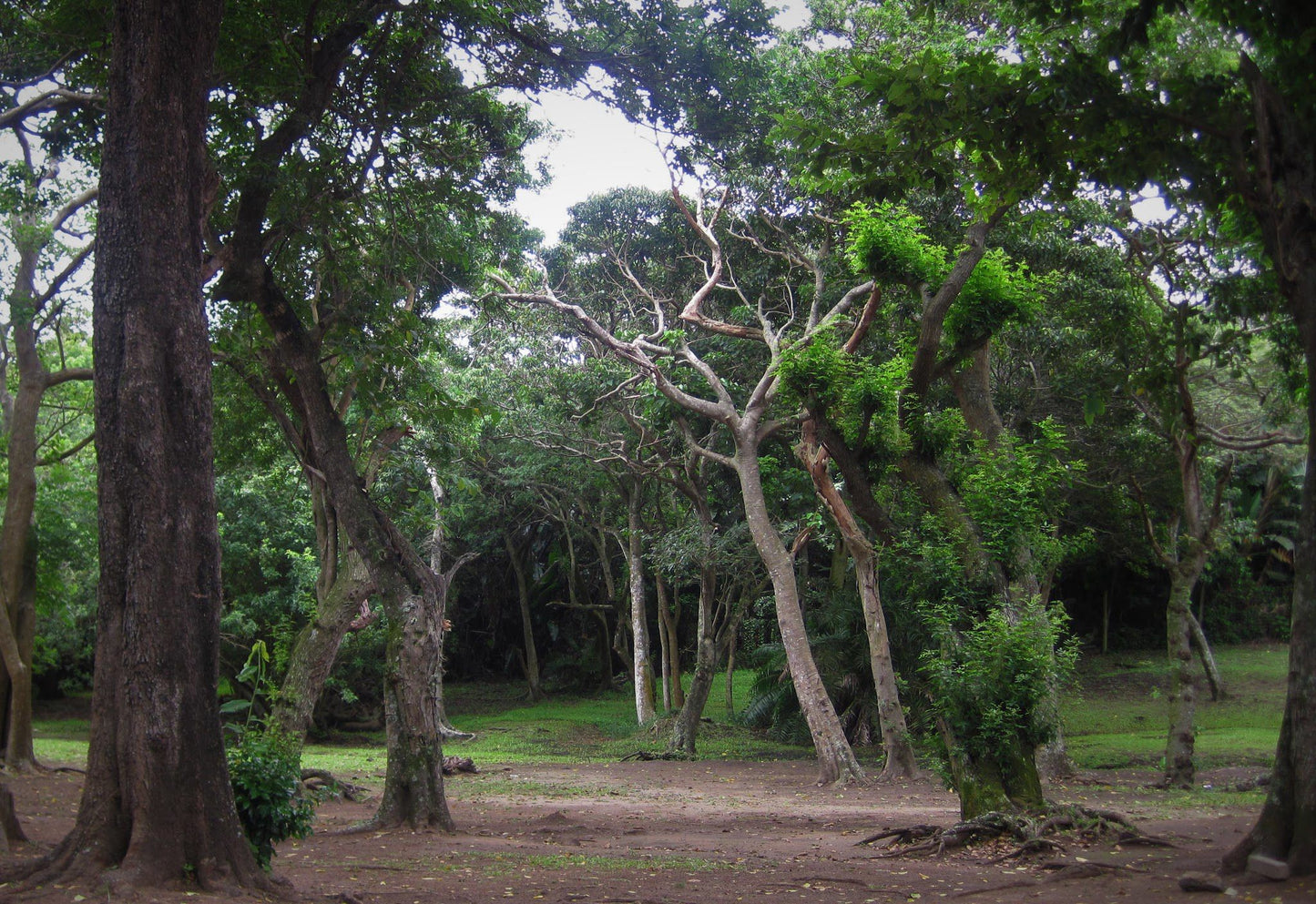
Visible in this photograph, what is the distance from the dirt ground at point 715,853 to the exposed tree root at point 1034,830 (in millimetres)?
112

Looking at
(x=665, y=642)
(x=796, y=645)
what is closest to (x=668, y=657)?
(x=665, y=642)

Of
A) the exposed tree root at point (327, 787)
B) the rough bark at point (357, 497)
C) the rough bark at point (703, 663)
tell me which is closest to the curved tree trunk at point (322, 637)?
the exposed tree root at point (327, 787)

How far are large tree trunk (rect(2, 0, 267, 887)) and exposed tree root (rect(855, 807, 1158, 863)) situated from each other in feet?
20.0

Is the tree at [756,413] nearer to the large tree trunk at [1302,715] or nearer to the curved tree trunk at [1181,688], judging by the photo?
the curved tree trunk at [1181,688]

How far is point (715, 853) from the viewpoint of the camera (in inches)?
385

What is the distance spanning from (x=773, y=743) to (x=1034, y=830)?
15.6 metres

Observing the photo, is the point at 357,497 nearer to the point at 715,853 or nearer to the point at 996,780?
the point at 715,853

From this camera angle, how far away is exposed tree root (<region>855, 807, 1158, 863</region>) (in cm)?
848

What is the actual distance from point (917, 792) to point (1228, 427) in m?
12.9

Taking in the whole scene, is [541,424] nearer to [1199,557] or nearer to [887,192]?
[1199,557]

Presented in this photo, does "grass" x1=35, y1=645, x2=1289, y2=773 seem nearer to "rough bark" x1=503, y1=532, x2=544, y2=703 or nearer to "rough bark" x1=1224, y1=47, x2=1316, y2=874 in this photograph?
"rough bark" x1=503, y1=532, x2=544, y2=703

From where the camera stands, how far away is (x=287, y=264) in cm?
1287

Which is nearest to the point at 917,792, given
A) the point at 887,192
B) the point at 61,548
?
the point at 887,192

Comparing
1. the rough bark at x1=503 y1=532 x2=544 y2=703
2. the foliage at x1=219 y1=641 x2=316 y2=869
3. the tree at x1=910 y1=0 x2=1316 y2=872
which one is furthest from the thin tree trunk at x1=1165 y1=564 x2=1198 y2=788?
the rough bark at x1=503 y1=532 x2=544 y2=703
